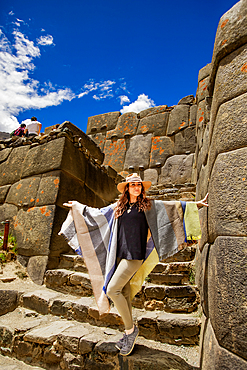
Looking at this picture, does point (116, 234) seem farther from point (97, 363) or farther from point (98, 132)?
point (98, 132)

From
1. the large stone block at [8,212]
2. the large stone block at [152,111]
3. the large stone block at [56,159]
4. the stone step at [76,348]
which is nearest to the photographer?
the stone step at [76,348]

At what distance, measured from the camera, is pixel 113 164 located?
8.51 meters

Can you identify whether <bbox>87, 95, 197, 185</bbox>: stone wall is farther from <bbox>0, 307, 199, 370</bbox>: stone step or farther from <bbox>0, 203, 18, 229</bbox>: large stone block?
<bbox>0, 307, 199, 370</bbox>: stone step

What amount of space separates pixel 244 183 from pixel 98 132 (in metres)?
8.36

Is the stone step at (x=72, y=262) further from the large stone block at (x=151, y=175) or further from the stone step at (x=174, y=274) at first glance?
the large stone block at (x=151, y=175)

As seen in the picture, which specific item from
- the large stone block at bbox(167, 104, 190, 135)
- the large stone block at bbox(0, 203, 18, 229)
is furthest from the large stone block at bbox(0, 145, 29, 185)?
the large stone block at bbox(167, 104, 190, 135)

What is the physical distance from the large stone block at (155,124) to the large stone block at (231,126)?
6299 mm

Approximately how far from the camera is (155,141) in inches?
311

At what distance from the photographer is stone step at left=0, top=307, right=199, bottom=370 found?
6.66ft

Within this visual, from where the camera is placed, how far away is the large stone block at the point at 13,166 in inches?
194

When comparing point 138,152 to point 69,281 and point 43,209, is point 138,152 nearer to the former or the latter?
point 43,209

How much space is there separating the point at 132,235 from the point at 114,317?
1090mm

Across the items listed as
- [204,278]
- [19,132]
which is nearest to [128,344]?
[204,278]

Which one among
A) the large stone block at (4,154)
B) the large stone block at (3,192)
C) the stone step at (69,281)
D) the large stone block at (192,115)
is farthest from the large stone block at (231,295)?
the large stone block at (192,115)
